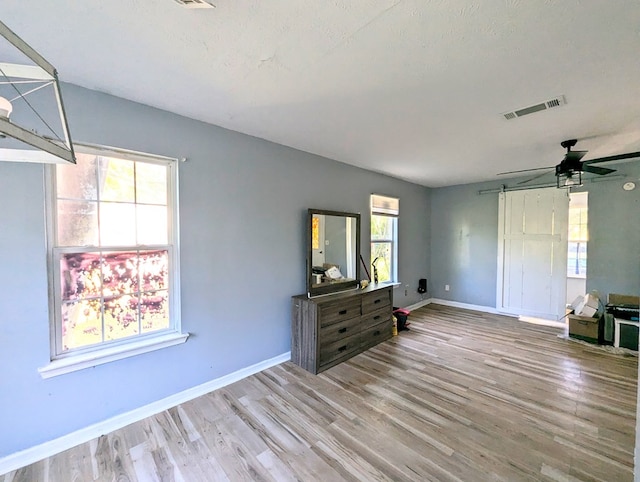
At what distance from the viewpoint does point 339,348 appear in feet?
10.2

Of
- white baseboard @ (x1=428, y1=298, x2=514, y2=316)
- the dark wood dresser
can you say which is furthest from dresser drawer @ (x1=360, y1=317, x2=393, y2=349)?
white baseboard @ (x1=428, y1=298, x2=514, y2=316)

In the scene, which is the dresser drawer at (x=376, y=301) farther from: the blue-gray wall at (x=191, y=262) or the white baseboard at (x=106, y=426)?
the white baseboard at (x=106, y=426)

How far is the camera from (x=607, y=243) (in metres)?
3.92

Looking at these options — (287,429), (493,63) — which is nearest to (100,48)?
(493,63)

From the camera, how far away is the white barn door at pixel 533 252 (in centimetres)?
441

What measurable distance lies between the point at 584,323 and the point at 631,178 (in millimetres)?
2139

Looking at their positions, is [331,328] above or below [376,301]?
below

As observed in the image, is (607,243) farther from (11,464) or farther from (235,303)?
(11,464)

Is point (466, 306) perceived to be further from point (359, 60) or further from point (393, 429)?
point (359, 60)

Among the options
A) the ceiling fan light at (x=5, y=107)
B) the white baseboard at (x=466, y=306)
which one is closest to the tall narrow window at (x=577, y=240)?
the white baseboard at (x=466, y=306)

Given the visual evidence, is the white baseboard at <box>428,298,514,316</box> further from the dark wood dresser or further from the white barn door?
the dark wood dresser

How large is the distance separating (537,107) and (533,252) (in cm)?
343

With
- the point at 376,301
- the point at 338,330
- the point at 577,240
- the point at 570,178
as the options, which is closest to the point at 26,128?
the point at 338,330

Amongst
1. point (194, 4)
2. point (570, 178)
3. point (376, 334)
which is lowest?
point (376, 334)
